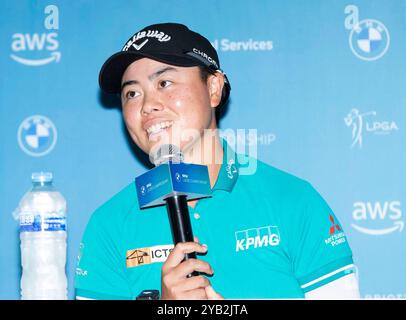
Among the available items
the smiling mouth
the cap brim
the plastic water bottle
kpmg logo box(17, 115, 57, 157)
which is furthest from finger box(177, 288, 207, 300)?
kpmg logo box(17, 115, 57, 157)

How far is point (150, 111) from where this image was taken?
5.44 ft

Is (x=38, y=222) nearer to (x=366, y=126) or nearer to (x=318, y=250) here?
(x=318, y=250)

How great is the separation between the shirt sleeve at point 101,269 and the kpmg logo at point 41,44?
797 mm

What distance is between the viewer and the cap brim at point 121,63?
65.2 inches

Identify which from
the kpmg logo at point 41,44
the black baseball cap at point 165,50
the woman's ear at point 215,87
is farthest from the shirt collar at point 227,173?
the kpmg logo at point 41,44

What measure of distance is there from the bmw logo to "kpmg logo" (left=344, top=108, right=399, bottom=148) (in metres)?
0.19

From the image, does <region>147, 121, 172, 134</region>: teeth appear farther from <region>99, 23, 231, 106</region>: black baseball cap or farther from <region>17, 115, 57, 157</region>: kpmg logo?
<region>17, 115, 57, 157</region>: kpmg logo

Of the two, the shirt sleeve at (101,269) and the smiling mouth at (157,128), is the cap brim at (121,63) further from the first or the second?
the shirt sleeve at (101,269)

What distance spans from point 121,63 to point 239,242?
1.73 ft

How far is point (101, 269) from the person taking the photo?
1691mm

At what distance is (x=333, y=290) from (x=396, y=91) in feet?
2.89

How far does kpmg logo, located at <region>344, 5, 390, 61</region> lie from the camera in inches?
88.1
